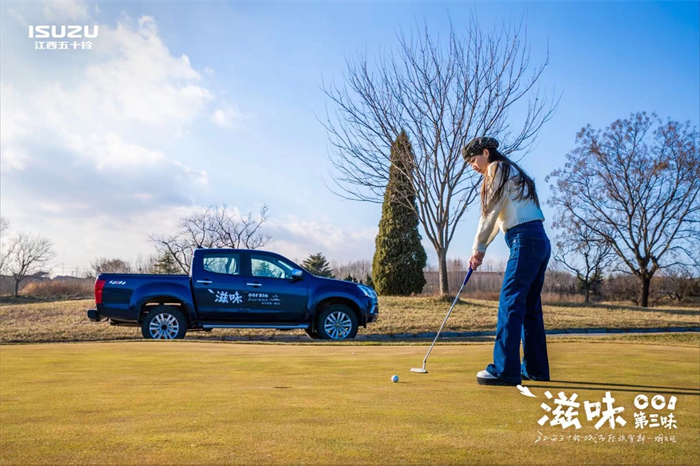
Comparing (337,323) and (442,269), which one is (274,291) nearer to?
(337,323)

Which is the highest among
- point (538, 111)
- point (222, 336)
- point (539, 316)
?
point (538, 111)

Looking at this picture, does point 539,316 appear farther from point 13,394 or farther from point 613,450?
point 13,394

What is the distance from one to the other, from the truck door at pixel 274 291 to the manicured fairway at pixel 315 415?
239 inches

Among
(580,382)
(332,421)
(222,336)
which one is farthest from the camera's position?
(222,336)

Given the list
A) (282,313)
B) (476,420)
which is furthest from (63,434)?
(282,313)

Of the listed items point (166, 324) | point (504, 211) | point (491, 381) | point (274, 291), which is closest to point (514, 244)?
point (504, 211)

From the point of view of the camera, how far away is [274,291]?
11695 millimetres

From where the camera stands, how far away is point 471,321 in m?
17.0

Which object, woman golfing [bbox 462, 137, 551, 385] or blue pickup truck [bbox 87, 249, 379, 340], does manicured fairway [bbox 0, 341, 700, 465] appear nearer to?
woman golfing [bbox 462, 137, 551, 385]

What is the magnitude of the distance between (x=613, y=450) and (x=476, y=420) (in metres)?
0.62

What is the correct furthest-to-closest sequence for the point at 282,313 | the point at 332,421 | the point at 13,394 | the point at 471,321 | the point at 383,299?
the point at 383,299 < the point at 471,321 < the point at 282,313 < the point at 13,394 < the point at 332,421

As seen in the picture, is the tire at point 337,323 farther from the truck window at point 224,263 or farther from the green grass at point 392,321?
the green grass at point 392,321

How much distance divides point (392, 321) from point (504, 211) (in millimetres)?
12498

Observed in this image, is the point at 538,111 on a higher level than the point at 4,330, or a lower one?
higher
